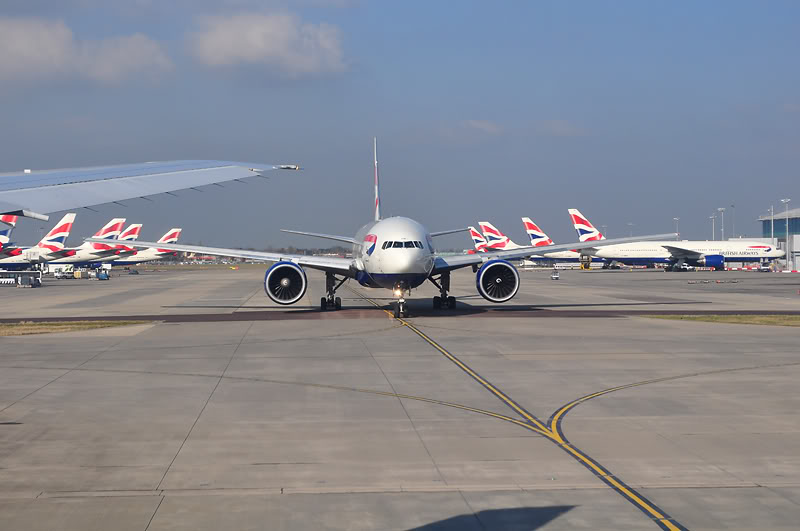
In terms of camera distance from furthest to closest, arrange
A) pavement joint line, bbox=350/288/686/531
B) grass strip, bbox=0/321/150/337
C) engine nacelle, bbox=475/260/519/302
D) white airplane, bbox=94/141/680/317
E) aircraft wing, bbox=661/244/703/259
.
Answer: aircraft wing, bbox=661/244/703/259 → engine nacelle, bbox=475/260/519/302 → white airplane, bbox=94/141/680/317 → grass strip, bbox=0/321/150/337 → pavement joint line, bbox=350/288/686/531

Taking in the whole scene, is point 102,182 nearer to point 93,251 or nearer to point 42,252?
point 42,252

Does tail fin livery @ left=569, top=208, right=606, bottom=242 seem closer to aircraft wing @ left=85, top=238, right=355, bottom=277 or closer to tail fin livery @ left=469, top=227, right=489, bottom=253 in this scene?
tail fin livery @ left=469, top=227, right=489, bottom=253

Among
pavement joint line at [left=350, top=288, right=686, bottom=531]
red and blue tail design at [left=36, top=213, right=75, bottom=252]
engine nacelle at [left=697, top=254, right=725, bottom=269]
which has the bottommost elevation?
pavement joint line at [left=350, top=288, right=686, bottom=531]

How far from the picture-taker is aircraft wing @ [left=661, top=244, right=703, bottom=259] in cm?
10982

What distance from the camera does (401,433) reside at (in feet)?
38.8

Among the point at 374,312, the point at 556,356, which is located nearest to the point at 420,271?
the point at 374,312

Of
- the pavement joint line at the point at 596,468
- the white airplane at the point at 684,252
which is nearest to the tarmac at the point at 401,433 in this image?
the pavement joint line at the point at 596,468

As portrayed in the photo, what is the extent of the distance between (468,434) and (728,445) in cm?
→ 365

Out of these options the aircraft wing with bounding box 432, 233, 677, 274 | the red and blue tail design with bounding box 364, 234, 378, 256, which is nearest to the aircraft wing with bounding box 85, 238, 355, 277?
the red and blue tail design with bounding box 364, 234, 378, 256

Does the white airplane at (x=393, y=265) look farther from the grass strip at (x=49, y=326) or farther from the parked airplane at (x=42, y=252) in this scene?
the parked airplane at (x=42, y=252)

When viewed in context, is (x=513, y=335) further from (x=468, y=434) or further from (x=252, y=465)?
(x=252, y=465)

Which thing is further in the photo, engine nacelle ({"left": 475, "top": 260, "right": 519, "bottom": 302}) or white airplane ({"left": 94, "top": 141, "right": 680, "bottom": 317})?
engine nacelle ({"left": 475, "top": 260, "right": 519, "bottom": 302})

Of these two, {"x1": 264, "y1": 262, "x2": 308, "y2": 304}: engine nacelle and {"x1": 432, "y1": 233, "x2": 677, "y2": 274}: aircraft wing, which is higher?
{"x1": 432, "y1": 233, "x2": 677, "y2": 274}: aircraft wing

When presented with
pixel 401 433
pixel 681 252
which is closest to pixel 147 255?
pixel 681 252
